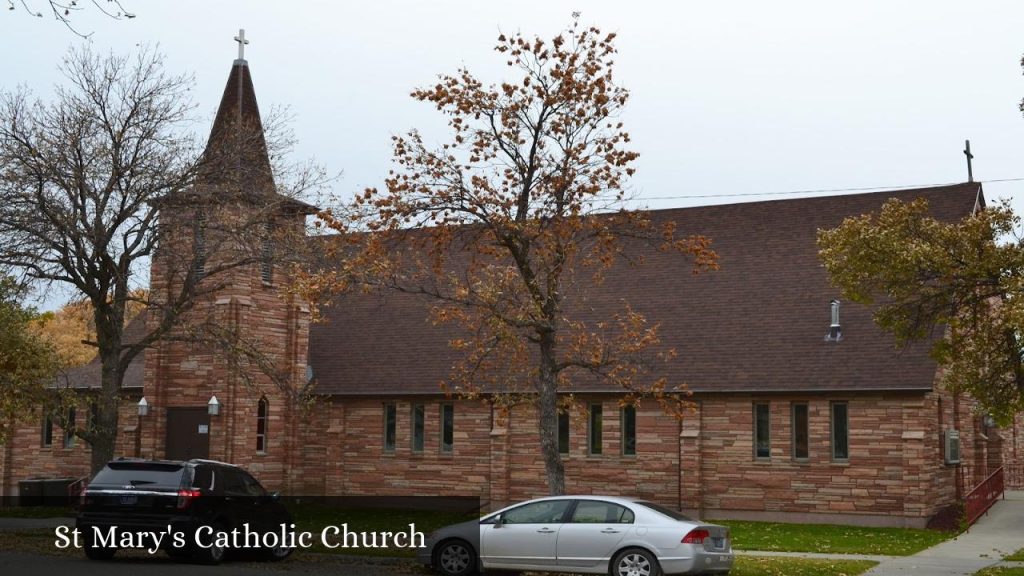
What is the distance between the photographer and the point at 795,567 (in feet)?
66.1

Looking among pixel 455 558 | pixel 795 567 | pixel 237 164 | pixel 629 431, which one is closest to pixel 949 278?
pixel 795 567

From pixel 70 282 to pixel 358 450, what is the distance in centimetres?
1273

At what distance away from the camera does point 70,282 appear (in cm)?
2497

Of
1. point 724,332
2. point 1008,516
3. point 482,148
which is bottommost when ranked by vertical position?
point 1008,516

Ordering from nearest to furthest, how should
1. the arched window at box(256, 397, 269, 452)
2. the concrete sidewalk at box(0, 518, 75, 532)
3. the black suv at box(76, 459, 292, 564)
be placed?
the black suv at box(76, 459, 292, 564) < the concrete sidewalk at box(0, 518, 75, 532) < the arched window at box(256, 397, 269, 452)

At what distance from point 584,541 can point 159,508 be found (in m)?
7.00

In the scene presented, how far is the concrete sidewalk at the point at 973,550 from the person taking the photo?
66.8 feet

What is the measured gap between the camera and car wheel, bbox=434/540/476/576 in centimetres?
1875

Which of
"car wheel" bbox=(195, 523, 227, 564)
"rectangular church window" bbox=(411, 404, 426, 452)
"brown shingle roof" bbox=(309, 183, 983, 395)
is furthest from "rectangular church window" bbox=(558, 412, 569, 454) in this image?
"car wheel" bbox=(195, 523, 227, 564)

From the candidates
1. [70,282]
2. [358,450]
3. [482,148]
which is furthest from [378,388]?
[482,148]

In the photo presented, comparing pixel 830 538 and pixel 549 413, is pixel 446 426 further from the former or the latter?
pixel 549 413

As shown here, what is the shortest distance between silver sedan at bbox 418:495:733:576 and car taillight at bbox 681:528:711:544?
0.02 meters

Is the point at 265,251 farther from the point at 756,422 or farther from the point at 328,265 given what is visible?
the point at 756,422

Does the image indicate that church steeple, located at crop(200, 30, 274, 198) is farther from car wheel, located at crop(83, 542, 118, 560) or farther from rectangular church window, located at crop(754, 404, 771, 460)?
rectangular church window, located at crop(754, 404, 771, 460)
